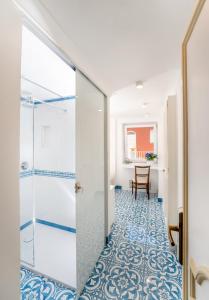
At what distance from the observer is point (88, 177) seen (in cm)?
163

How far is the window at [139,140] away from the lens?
4563 millimetres

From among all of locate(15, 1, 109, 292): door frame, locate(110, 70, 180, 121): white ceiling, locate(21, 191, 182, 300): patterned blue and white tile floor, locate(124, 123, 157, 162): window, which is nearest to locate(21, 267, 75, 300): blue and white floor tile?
locate(21, 191, 182, 300): patterned blue and white tile floor

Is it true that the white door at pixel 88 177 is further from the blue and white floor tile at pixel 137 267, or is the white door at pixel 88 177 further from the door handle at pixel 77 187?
the blue and white floor tile at pixel 137 267

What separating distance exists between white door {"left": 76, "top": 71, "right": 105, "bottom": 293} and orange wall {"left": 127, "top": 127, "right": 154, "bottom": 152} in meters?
2.81

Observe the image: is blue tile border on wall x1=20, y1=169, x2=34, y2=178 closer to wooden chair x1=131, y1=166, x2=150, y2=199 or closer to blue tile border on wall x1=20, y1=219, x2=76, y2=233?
blue tile border on wall x1=20, y1=219, x2=76, y2=233

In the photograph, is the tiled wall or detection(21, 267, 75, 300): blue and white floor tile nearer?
detection(21, 267, 75, 300): blue and white floor tile

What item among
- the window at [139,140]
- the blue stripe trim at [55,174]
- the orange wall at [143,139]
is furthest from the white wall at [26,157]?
the orange wall at [143,139]

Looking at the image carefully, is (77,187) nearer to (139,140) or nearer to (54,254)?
(54,254)

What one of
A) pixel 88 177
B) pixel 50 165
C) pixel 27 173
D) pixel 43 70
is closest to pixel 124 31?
pixel 43 70

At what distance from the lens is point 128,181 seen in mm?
4750

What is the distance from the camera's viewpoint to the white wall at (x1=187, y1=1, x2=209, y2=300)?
652 mm

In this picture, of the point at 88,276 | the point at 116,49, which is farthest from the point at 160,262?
the point at 116,49

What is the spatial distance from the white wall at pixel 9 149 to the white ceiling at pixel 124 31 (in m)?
0.36

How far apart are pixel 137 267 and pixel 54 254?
1042 millimetres
